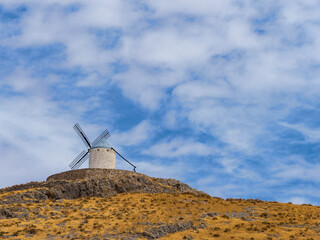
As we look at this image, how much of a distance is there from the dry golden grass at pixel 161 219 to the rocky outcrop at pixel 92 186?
146 centimetres

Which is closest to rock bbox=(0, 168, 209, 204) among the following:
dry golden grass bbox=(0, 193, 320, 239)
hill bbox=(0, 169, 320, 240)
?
hill bbox=(0, 169, 320, 240)

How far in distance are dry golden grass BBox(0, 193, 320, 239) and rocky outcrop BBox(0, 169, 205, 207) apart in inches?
57.6

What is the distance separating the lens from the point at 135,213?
4081cm

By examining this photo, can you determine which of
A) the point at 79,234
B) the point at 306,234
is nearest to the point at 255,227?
the point at 306,234

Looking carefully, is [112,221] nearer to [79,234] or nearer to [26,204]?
[79,234]

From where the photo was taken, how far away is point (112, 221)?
38750 millimetres

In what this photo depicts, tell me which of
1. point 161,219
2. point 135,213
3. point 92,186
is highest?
point 92,186

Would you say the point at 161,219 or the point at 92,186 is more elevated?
the point at 92,186

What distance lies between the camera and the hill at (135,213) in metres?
36.4

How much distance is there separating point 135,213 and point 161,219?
3.26 meters

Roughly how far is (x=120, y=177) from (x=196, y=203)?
11.0 m

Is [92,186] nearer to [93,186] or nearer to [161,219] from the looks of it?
[93,186]

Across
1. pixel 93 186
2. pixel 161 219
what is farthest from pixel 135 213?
pixel 93 186

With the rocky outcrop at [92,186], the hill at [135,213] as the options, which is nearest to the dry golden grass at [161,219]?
the hill at [135,213]
